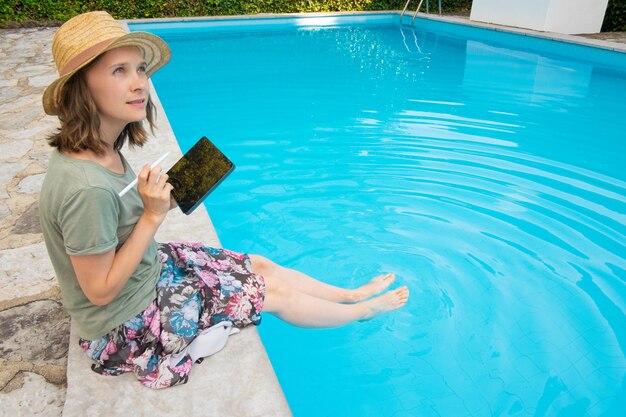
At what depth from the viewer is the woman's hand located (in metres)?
1.54

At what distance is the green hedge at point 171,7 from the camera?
1028 centimetres

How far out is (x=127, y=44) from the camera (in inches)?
62.1

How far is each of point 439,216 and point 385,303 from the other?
1.50m

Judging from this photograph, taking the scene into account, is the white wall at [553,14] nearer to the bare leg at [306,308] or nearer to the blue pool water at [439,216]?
the blue pool water at [439,216]

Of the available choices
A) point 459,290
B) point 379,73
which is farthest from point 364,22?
point 459,290

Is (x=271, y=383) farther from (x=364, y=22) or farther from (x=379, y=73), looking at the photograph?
(x=364, y=22)

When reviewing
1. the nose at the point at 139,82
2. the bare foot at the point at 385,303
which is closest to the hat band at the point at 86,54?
the nose at the point at 139,82

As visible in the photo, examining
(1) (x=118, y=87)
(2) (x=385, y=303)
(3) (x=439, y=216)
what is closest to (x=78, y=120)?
(1) (x=118, y=87)

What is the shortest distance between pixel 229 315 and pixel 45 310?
2.65 ft

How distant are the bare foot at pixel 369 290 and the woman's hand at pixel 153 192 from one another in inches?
50.8

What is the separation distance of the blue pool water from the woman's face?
1591 millimetres

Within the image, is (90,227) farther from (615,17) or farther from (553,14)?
(615,17)

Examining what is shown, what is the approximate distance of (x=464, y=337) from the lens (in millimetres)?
2818

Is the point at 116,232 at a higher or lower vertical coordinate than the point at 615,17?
higher
